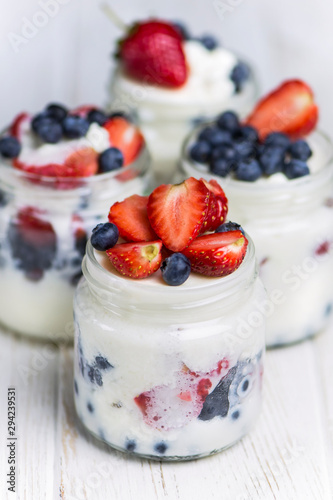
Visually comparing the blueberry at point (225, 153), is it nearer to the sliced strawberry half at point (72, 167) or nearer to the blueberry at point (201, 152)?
the blueberry at point (201, 152)

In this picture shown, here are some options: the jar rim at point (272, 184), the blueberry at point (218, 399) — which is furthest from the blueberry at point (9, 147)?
the blueberry at point (218, 399)

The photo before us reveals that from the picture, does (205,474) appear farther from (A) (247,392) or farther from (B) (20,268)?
(B) (20,268)

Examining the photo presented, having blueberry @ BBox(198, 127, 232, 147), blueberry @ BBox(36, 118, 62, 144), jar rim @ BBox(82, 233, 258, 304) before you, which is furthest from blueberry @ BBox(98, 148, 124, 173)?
jar rim @ BBox(82, 233, 258, 304)

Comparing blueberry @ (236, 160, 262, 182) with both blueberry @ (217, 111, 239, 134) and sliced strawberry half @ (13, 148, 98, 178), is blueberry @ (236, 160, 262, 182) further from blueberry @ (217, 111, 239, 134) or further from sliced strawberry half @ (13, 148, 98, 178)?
sliced strawberry half @ (13, 148, 98, 178)

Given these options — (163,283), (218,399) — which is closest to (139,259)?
(163,283)

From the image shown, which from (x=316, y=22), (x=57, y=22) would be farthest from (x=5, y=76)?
(x=316, y=22)

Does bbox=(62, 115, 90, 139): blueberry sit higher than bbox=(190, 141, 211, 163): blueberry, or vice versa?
bbox=(62, 115, 90, 139): blueberry
